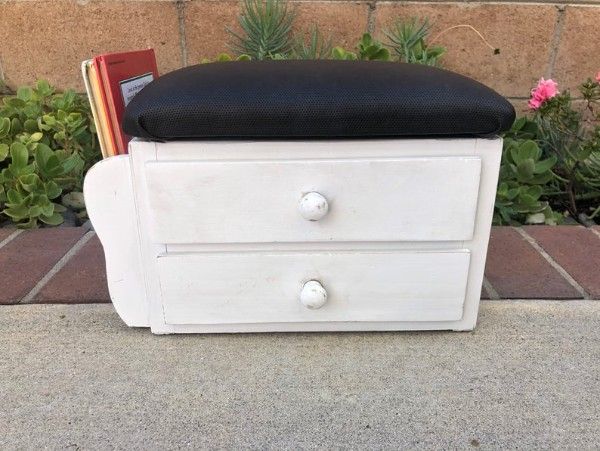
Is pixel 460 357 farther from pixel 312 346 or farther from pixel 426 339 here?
pixel 312 346

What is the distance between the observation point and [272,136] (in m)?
0.86

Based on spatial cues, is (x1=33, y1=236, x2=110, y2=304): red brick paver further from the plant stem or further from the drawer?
the plant stem

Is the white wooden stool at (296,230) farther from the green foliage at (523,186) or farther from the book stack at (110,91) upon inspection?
the green foliage at (523,186)

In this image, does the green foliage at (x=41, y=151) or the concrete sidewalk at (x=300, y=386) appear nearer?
the concrete sidewalk at (x=300, y=386)

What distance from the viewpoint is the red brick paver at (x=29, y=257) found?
1175 mm

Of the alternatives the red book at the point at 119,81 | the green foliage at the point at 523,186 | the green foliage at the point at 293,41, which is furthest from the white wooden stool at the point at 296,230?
the green foliage at the point at 293,41

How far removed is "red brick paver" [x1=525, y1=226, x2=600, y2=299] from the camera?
122cm

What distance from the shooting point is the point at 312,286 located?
948 mm

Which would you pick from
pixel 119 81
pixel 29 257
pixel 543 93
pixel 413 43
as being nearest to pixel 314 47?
pixel 413 43

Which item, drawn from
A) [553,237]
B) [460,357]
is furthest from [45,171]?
[553,237]

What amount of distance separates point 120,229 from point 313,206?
1.17 feet

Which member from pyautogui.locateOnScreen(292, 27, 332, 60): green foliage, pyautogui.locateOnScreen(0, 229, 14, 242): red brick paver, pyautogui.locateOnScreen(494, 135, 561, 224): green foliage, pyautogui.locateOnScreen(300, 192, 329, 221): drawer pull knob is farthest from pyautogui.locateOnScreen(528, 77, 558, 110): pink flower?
pyautogui.locateOnScreen(0, 229, 14, 242): red brick paver

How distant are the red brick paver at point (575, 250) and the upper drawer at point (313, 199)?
1.51ft

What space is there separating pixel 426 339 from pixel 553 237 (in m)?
0.62
